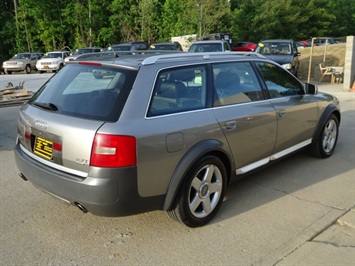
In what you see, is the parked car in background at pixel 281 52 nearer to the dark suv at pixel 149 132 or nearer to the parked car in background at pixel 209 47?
the parked car in background at pixel 209 47

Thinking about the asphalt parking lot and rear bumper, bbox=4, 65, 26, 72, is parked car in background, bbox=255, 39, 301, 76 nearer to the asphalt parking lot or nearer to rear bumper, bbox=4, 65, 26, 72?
the asphalt parking lot

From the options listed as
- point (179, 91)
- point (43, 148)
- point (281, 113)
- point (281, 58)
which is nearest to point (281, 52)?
point (281, 58)

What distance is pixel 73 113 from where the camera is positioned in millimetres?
2975

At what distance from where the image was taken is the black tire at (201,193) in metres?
3.17

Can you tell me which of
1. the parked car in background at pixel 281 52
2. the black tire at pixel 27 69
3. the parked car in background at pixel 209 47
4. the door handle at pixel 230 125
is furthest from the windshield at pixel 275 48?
the black tire at pixel 27 69

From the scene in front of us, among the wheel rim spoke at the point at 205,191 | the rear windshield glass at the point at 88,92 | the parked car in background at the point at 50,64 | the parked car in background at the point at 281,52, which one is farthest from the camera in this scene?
the parked car in background at the point at 50,64

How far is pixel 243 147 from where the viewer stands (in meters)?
3.70

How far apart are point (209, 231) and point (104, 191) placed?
1.17 m

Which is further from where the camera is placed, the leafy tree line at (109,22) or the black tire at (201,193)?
the leafy tree line at (109,22)

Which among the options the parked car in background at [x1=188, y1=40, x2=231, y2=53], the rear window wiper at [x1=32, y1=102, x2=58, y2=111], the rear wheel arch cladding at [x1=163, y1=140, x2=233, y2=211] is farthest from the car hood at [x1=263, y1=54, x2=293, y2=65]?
the rear window wiper at [x1=32, y1=102, x2=58, y2=111]

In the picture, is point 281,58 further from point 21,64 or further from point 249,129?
point 21,64

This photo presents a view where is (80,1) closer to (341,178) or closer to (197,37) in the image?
(197,37)

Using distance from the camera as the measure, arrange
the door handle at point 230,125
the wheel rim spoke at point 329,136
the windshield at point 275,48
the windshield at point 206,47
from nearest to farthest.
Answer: the door handle at point 230,125
the wheel rim spoke at point 329,136
the windshield at point 206,47
the windshield at point 275,48

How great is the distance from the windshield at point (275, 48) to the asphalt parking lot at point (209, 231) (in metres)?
11.5
